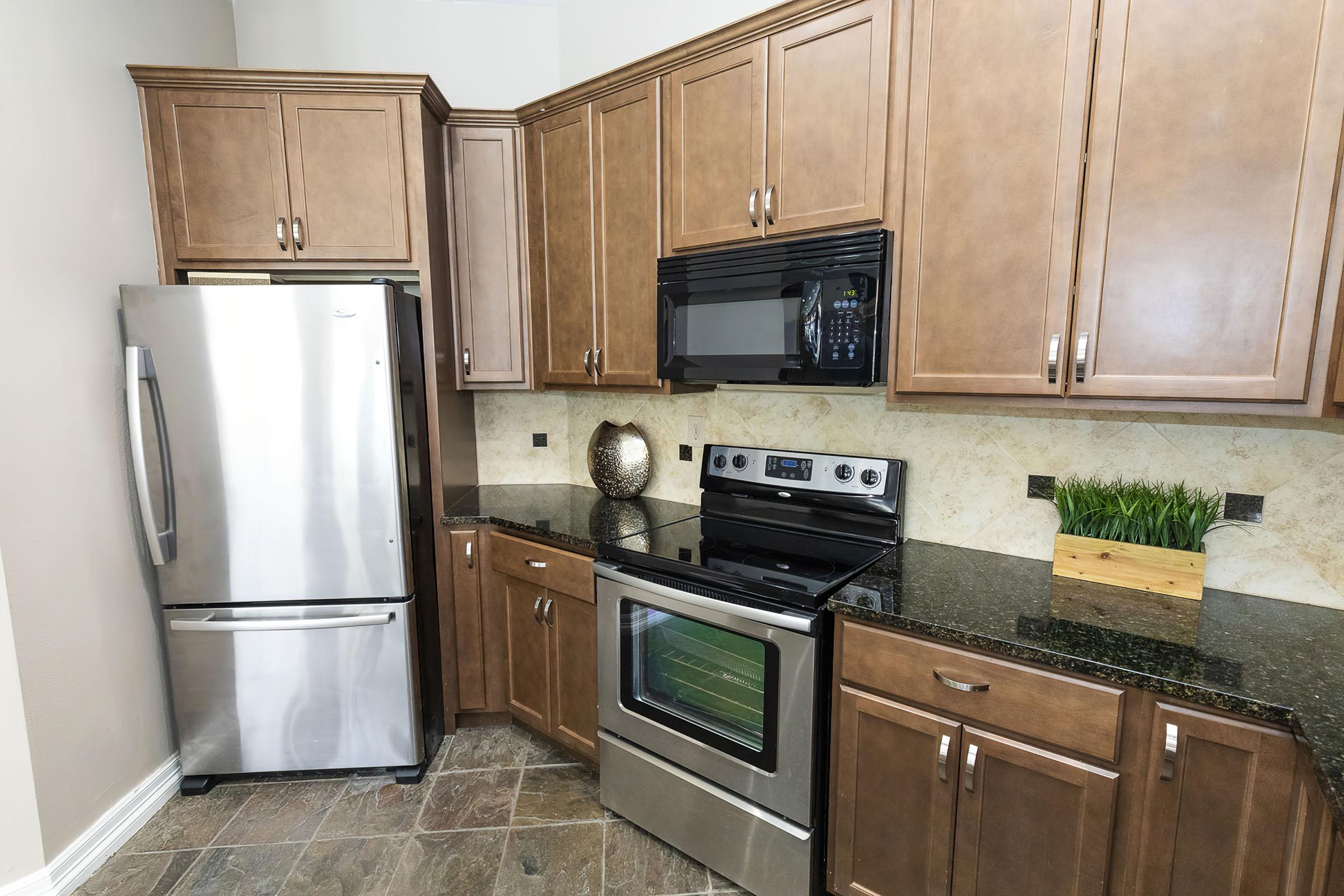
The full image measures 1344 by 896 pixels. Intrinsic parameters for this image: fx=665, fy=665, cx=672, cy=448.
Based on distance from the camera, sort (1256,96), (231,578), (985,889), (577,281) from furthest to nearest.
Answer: (577,281) < (231,578) < (985,889) < (1256,96)

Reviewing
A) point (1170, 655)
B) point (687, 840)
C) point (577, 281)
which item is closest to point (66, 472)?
point (577, 281)

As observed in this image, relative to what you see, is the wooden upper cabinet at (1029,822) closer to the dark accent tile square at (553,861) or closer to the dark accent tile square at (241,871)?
the dark accent tile square at (553,861)

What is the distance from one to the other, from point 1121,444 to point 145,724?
3.09 metres

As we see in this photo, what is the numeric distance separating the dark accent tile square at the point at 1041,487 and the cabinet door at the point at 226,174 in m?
2.49

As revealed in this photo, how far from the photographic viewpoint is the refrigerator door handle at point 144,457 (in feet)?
6.56

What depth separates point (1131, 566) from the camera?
63.9 inches

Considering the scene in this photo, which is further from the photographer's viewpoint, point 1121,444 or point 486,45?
point 486,45

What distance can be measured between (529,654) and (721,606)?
104cm

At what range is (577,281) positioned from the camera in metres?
2.41

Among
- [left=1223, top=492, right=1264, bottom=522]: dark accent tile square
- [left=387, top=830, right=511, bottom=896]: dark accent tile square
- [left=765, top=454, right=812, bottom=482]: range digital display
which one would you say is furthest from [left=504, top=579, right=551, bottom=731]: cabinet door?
[left=1223, top=492, right=1264, bottom=522]: dark accent tile square

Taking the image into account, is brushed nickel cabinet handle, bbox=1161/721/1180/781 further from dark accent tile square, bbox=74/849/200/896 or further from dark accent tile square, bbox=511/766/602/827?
dark accent tile square, bbox=74/849/200/896

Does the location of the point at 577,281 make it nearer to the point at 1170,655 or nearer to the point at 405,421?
the point at 405,421

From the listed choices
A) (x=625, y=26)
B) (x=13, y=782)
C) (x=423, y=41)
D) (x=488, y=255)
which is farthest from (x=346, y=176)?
(x=13, y=782)

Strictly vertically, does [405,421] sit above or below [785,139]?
below
